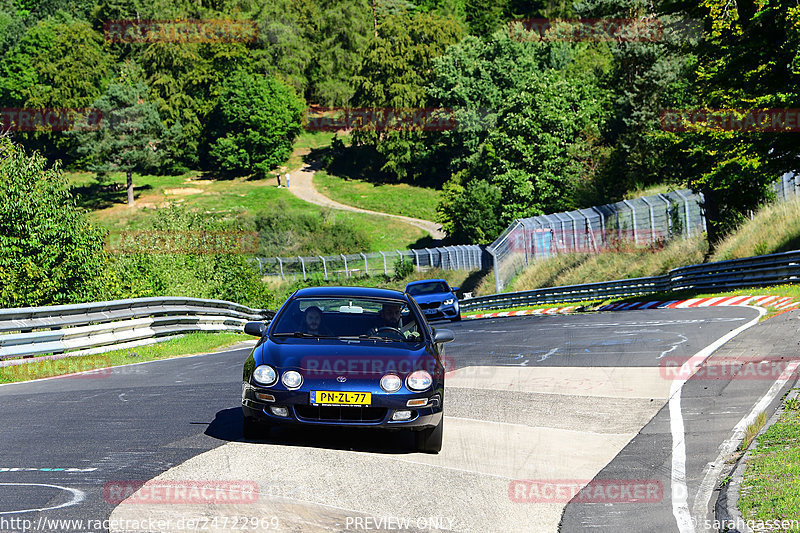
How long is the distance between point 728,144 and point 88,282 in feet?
58.7

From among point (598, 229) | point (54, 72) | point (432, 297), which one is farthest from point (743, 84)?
point (54, 72)

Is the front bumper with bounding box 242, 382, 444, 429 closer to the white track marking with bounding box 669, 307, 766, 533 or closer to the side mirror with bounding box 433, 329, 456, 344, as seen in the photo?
the side mirror with bounding box 433, 329, 456, 344

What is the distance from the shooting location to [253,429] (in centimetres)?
786

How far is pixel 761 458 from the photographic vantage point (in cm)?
688

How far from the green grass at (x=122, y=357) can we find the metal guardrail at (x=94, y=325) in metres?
0.21

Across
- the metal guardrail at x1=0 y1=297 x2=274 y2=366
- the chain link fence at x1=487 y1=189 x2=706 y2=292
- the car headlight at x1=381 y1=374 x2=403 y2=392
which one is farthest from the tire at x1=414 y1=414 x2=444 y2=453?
the chain link fence at x1=487 y1=189 x2=706 y2=292

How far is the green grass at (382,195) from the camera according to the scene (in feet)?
283

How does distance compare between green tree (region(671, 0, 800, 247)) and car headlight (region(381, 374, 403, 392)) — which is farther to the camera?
green tree (region(671, 0, 800, 247))

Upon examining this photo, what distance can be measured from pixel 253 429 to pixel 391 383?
1.30 metres

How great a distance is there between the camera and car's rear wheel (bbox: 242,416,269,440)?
781 cm

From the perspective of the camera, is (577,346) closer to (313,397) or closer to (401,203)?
(313,397)

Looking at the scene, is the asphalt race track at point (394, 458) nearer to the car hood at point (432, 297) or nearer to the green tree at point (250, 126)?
the car hood at point (432, 297)

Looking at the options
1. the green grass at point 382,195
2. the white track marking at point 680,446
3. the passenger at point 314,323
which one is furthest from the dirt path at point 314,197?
the passenger at point 314,323

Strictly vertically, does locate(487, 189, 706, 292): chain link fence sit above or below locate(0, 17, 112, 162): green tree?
below
